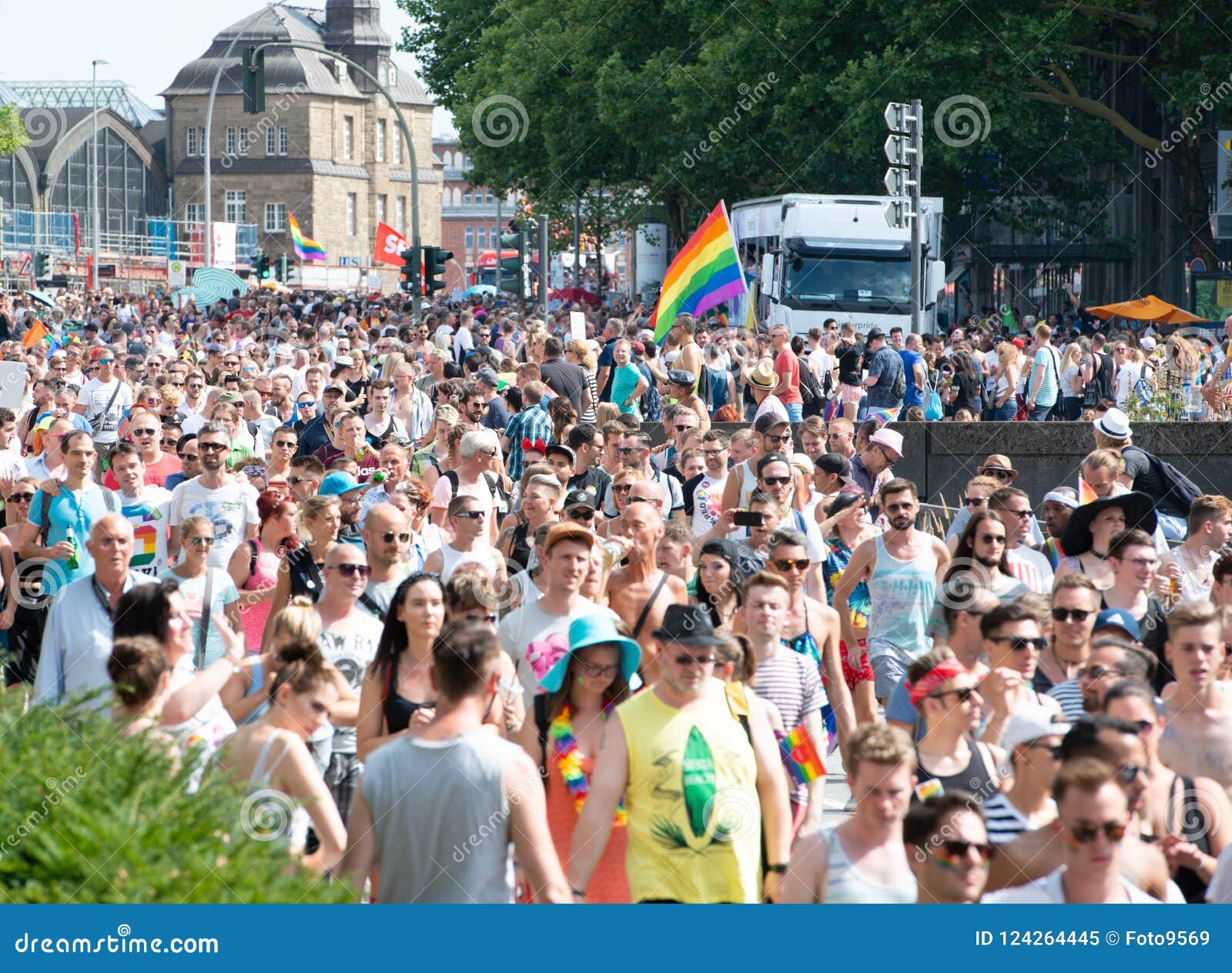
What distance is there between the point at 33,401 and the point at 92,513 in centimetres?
711

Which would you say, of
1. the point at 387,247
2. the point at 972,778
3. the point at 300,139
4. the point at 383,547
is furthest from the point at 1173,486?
the point at 300,139

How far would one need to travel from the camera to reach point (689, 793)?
5.56m

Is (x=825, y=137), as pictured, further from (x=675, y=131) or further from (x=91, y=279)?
(x=91, y=279)

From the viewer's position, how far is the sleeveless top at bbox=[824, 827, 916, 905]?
5066 millimetres

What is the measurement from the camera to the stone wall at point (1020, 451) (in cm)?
1638

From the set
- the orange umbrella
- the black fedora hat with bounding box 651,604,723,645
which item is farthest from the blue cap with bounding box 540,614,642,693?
the orange umbrella

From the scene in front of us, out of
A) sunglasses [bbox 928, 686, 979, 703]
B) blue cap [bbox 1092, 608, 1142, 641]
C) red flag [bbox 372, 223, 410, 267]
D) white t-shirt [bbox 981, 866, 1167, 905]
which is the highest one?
red flag [bbox 372, 223, 410, 267]

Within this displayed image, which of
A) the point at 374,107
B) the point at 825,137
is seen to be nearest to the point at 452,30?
the point at 825,137

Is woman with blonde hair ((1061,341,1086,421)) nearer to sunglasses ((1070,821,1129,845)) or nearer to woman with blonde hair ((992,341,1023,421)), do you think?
woman with blonde hair ((992,341,1023,421))

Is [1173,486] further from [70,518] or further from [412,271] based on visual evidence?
[412,271]

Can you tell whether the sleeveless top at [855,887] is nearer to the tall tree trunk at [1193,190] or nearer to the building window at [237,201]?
the tall tree trunk at [1193,190]

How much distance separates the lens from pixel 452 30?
191ft

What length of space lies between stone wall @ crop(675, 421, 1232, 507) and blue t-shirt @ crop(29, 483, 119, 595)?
24.6 feet

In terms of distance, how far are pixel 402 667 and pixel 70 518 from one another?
385 centimetres
